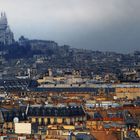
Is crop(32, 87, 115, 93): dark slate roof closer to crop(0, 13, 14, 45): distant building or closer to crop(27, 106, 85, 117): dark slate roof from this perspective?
crop(27, 106, 85, 117): dark slate roof

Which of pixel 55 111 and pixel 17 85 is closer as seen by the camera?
pixel 55 111

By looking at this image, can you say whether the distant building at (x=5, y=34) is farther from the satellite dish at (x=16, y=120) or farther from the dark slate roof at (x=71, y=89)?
the satellite dish at (x=16, y=120)

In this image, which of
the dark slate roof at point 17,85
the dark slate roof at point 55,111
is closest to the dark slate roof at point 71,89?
the dark slate roof at point 17,85

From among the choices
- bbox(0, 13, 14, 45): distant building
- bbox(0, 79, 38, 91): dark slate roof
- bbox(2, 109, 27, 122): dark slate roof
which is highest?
bbox(0, 13, 14, 45): distant building

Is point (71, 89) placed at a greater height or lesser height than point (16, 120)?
lesser

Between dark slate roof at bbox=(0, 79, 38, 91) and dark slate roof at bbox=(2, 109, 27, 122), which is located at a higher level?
dark slate roof at bbox=(2, 109, 27, 122)

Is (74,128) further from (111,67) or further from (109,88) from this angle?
(111,67)

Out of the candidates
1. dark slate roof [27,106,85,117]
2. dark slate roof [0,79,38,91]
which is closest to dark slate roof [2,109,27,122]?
dark slate roof [27,106,85,117]

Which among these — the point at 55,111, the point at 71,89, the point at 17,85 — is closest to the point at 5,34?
the point at 17,85

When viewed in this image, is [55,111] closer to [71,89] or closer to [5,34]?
[71,89]
